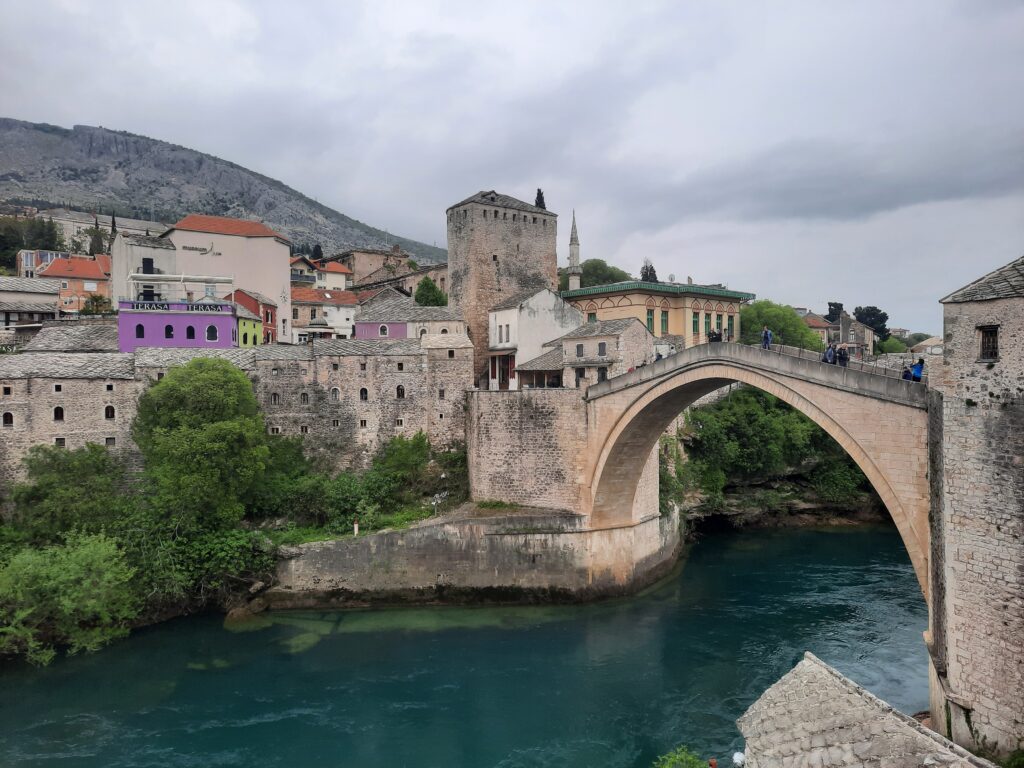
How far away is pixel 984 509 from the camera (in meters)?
10.3

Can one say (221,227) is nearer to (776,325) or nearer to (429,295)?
(429,295)

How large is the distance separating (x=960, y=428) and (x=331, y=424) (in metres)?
20.6

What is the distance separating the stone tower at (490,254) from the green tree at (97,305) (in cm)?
1807

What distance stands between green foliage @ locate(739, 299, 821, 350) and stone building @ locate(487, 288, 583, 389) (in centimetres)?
1551

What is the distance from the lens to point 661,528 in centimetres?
2544

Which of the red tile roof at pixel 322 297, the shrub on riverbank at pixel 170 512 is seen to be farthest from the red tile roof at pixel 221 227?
the shrub on riverbank at pixel 170 512

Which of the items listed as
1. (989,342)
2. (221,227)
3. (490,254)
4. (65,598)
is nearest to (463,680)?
(65,598)

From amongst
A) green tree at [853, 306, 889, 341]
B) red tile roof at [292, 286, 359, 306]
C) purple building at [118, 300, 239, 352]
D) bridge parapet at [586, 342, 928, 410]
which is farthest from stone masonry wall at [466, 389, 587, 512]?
green tree at [853, 306, 889, 341]

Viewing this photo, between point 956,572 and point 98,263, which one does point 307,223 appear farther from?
point 956,572

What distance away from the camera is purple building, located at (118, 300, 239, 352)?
27750mm

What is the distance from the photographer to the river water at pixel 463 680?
48.7 feet

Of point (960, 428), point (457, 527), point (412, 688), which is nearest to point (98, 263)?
point (457, 527)

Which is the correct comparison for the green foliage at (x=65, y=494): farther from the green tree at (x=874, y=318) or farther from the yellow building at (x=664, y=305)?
the green tree at (x=874, y=318)

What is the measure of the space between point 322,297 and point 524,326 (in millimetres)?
21010
